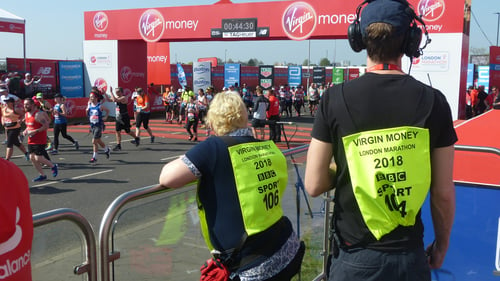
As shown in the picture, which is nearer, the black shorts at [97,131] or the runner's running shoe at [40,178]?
the runner's running shoe at [40,178]

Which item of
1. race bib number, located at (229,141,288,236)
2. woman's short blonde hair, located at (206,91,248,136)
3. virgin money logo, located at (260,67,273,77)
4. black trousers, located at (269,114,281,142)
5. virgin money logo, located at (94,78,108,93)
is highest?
virgin money logo, located at (260,67,273,77)

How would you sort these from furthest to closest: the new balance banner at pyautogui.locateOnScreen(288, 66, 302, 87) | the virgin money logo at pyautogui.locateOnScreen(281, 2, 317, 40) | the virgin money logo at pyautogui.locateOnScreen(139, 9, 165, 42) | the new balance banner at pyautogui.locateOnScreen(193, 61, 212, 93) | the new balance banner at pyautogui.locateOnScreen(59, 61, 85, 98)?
1. the new balance banner at pyautogui.locateOnScreen(288, 66, 302, 87)
2. the new balance banner at pyautogui.locateOnScreen(193, 61, 212, 93)
3. the new balance banner at pyautogui.locateOnScreen(59, 61, 85, 98)
4. the virgin money logo at pyautogui.locateOnScreen(139, 9, 165, 42)
5. the virgin money logo at pyautogui.locateOnScreen(281, 2, 317, 40)

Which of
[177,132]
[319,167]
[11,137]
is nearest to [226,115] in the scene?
[319,167]

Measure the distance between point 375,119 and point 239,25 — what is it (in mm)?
19228

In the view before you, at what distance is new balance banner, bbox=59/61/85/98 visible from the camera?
23.6 m

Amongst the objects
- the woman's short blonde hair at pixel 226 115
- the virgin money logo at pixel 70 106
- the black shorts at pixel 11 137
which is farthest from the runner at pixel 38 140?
the virgin money logo at pixel 70 106

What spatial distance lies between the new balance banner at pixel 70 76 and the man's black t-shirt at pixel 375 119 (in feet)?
78.0

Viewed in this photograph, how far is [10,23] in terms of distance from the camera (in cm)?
2158

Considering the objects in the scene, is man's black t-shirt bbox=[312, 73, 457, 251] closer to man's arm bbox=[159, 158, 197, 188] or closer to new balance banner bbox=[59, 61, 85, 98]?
man's arm bbox=[159, 158, 197, 188]

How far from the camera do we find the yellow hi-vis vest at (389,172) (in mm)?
1741

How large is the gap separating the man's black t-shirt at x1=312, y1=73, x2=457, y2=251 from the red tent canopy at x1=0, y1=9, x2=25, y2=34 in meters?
23.0

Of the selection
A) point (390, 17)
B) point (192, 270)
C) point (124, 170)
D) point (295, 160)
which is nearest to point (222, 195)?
point (192, 270)

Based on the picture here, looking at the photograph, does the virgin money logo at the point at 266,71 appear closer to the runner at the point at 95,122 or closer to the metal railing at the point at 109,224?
the runner at the point at 95,122

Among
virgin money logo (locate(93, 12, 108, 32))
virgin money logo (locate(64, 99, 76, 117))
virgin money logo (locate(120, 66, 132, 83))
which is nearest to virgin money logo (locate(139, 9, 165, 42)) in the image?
virgin money logo (locate(120, 66, 132, 83))
